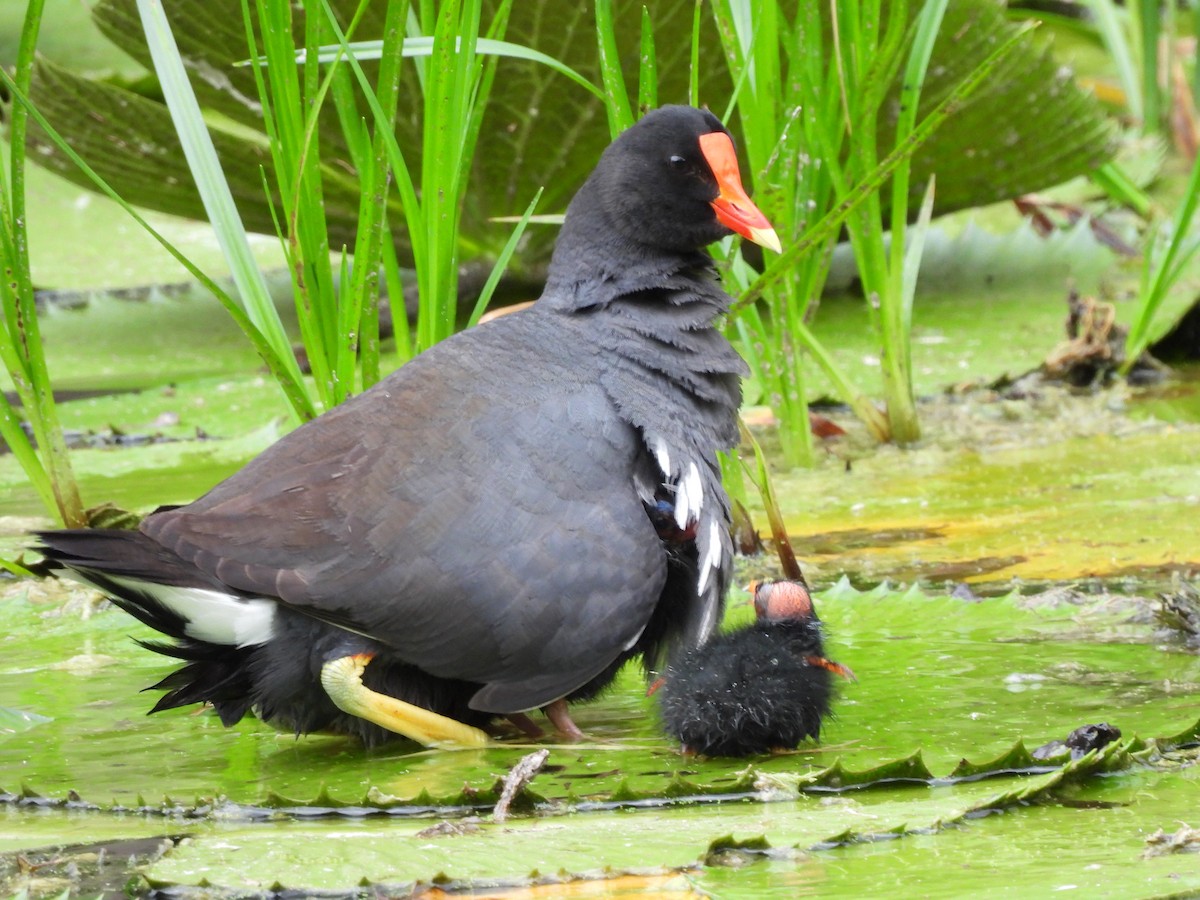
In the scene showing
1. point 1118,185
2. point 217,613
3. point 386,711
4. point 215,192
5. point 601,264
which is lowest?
point 386,711

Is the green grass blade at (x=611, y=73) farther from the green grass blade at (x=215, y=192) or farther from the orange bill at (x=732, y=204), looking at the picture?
the green grass blade at (x=215, y=192)

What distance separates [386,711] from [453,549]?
246 mm

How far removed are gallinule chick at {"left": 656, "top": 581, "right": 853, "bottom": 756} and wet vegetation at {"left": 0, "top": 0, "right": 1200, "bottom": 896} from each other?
37mm

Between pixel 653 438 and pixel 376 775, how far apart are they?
62 cm

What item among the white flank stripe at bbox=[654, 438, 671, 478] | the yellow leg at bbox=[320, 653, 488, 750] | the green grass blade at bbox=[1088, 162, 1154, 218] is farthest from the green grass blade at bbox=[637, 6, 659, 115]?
the green grass blade at bbox=[1088, 162, 1154, 218]

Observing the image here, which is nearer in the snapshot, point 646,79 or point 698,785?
point 698,785

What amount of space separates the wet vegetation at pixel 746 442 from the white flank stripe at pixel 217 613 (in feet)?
0.57

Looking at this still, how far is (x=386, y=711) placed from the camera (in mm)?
2133

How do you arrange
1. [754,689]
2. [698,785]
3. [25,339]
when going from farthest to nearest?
[25,339]
[754,689]
[698,785]

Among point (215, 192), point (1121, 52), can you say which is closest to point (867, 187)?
point (215, 192)

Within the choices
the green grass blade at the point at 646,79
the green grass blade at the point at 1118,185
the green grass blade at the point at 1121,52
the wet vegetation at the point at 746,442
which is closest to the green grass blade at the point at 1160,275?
the wet vegetation at the point at 746,442

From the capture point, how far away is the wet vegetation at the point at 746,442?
166 cm

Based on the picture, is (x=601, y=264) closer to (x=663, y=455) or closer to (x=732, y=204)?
(x=732, y=204)

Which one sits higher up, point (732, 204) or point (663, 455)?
point (732, 204)
